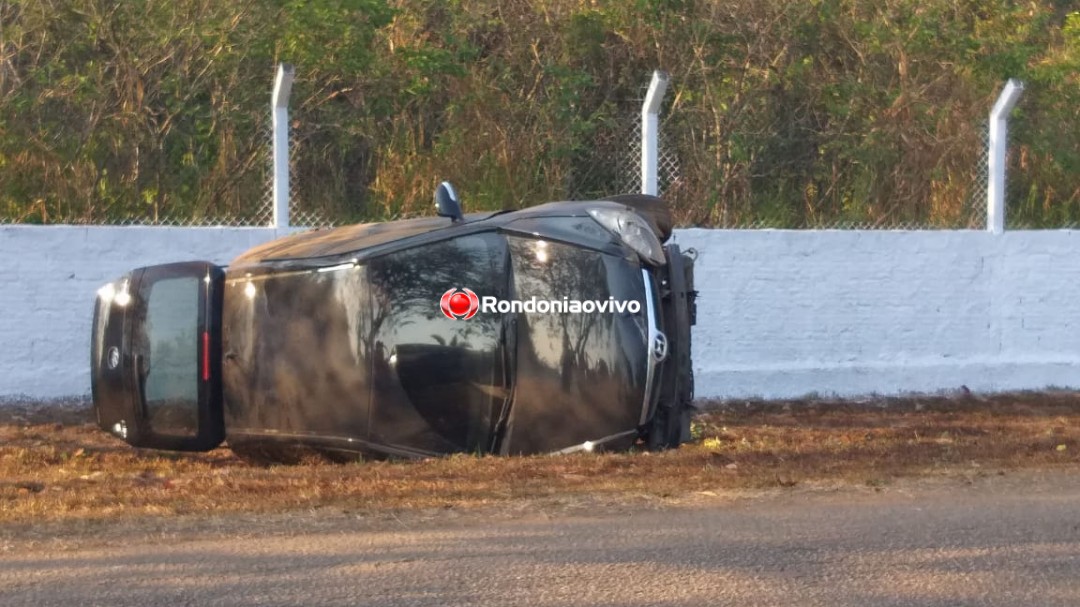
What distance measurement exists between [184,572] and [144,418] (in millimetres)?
2841

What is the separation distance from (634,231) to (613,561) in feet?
10.1

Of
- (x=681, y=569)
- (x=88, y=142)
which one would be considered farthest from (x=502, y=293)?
(x=88, y=142)

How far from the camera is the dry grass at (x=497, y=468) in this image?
7.32m

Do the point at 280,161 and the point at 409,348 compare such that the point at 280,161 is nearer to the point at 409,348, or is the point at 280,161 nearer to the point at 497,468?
the point at 409,348

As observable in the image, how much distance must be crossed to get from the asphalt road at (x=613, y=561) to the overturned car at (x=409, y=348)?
132cm

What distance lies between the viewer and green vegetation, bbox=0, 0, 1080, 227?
39.2 ft

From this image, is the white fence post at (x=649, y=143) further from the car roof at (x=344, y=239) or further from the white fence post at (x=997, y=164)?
the car roof at (x=344, y=239)

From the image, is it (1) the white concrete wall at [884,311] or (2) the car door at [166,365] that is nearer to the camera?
(2) the car door at [166,365]

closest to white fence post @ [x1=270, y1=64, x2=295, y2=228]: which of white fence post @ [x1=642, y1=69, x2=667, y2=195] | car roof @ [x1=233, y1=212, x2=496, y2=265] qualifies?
car roof @ [x1=233, y1=212, x2=496, y2=265]

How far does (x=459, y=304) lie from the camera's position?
8.31m

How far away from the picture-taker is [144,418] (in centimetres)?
844

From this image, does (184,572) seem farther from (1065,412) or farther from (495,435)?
(1065,412)

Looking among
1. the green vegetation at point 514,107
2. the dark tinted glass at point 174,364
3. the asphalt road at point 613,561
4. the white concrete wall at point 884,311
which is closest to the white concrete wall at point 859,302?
the white concrete wall at point 884,311

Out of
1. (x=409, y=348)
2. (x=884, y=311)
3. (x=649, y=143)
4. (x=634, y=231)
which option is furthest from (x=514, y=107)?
(x=409, y=348)
